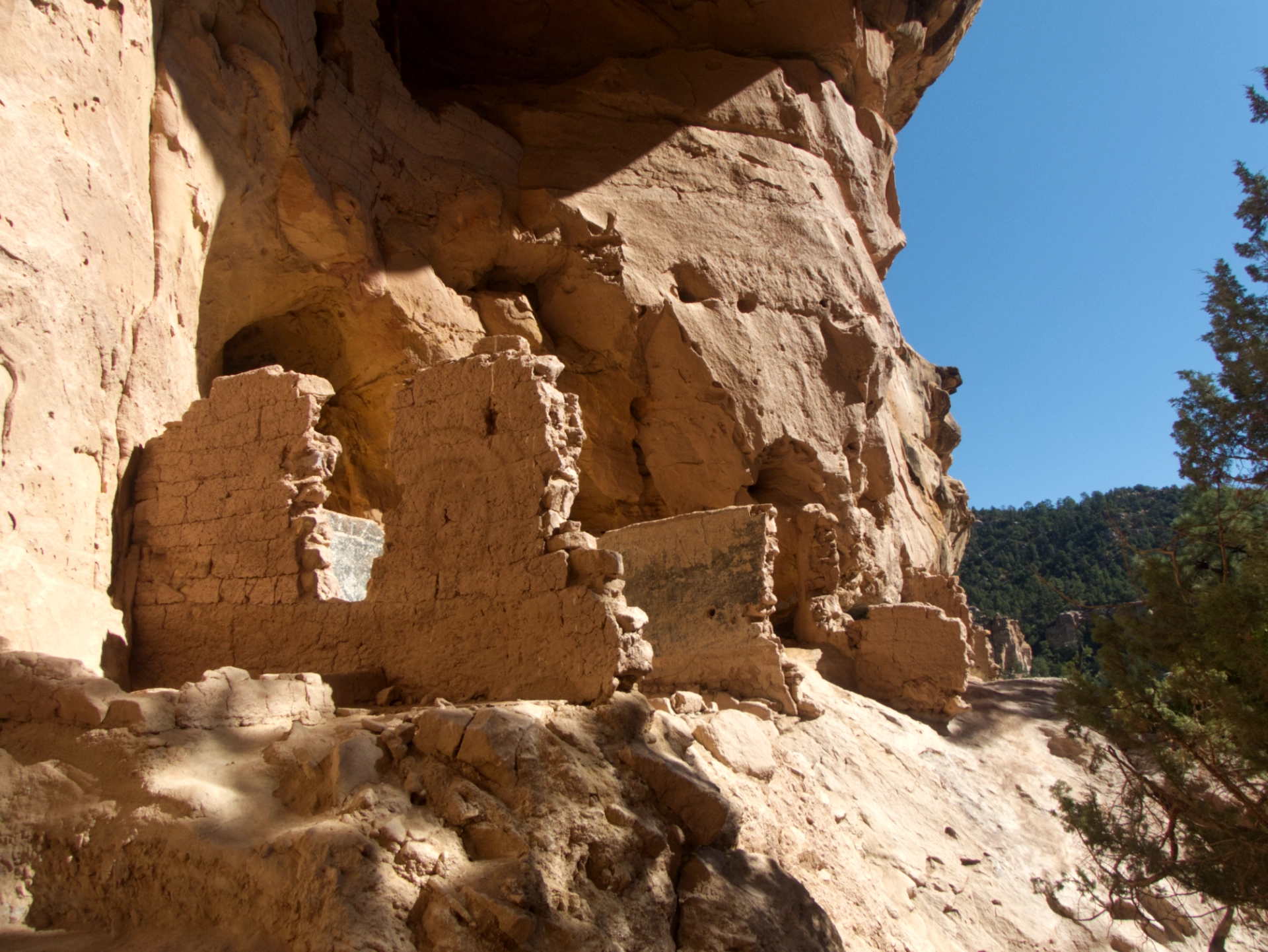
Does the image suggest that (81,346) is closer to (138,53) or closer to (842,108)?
(138,53)

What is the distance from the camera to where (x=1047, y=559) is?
39000 mm

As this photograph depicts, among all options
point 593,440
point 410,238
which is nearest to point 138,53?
point 410,238

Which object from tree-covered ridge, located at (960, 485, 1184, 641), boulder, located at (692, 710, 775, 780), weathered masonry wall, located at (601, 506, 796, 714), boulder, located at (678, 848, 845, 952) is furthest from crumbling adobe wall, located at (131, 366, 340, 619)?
tree-covered ridge, located at (960, 485, 1184, 641)

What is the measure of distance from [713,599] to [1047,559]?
36.5 meters

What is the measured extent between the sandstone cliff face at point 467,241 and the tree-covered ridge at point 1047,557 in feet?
67.0

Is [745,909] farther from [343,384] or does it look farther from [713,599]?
[343,384]

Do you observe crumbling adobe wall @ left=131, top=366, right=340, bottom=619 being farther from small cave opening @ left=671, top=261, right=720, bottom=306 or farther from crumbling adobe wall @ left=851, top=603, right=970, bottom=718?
small cave opening @ left=671, top=261, right=720, bottom=306

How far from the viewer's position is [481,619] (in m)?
4.49

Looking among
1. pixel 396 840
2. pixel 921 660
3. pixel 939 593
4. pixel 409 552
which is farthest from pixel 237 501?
pixel 939 593

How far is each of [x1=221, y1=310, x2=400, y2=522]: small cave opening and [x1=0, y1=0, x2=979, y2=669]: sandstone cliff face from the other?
32mm

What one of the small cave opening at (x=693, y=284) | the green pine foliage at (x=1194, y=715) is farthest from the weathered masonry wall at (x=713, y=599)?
the small cave opening at (x=693, y=284)

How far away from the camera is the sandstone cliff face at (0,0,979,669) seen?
500 centimetres

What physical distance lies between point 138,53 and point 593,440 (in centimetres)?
617

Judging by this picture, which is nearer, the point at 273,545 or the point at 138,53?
the point at 273,545
